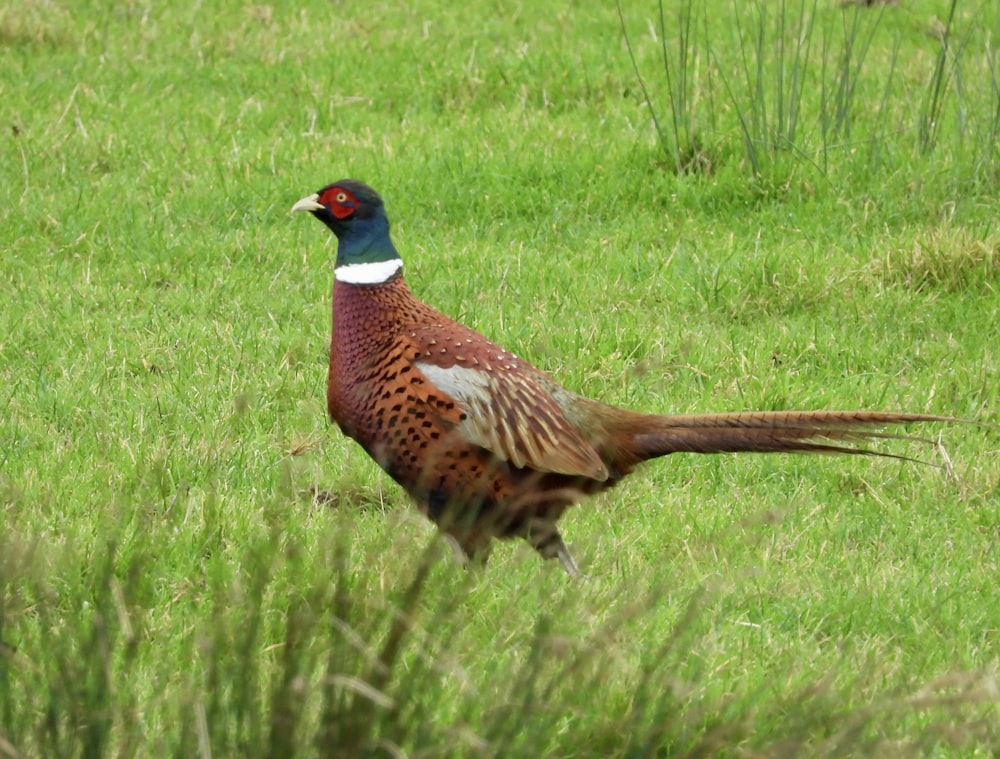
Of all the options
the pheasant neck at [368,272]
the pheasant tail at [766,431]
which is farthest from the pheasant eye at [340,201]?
the pheasant tail at [766,431]

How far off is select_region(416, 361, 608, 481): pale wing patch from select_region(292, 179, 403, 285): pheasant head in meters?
0.40

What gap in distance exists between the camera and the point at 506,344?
5.27 m

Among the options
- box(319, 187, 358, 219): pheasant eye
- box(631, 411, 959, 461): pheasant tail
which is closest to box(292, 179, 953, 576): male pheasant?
box(631, 411, 959, 461): pheasant tail

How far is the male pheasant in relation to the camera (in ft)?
12.4

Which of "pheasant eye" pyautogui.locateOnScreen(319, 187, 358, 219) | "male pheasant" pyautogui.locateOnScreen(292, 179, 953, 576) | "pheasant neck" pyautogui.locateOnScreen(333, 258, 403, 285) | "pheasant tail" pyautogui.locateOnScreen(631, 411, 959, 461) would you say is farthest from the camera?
"pheasant eye" pyautogui.locateOnScreen(319, 187, 358, 219)

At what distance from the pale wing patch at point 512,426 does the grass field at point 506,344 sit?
0.24 m

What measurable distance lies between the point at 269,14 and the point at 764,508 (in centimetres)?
521

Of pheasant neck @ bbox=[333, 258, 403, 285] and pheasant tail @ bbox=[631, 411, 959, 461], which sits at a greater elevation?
pheasant neck @ bbox=[333, 258, 403, 285]

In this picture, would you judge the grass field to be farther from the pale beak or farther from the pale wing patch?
the pale beak

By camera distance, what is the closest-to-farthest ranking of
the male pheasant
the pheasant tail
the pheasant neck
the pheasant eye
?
the pheasant tail < the male pheasant < the pheasant neck < the pheasant eye

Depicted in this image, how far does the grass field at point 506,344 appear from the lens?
Result: 258cm

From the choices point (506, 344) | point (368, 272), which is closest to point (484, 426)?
point (368, 272)

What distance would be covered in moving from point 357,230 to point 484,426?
78 cm

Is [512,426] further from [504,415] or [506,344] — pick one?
[506,344]
